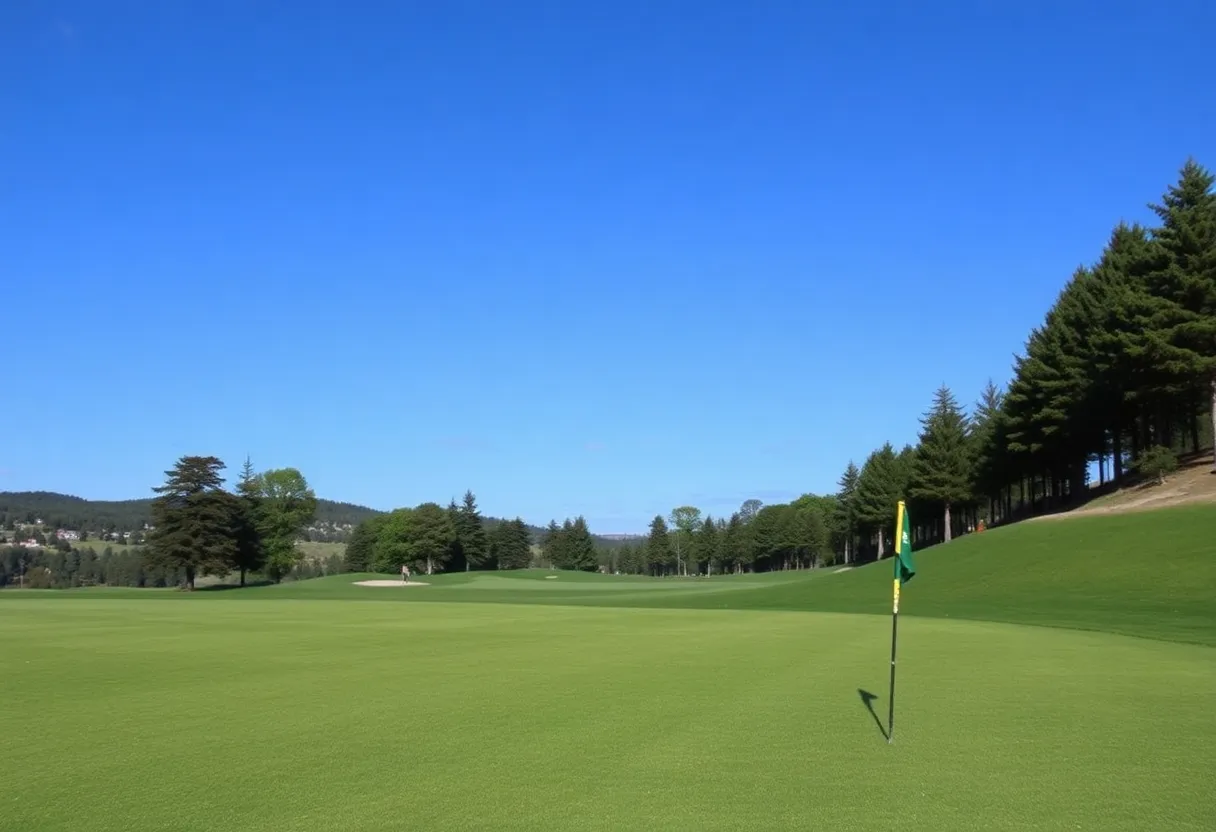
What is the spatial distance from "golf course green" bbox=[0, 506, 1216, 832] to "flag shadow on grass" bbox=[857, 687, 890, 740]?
3.2 inches

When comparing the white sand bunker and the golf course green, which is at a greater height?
the golf course green

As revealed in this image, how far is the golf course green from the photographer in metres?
7.21

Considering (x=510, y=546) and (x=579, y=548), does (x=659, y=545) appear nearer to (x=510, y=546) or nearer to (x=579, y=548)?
(x=579, y=548)

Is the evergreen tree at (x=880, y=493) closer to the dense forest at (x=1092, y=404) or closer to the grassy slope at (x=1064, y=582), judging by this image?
the dense forest at (x=1092, y=404)

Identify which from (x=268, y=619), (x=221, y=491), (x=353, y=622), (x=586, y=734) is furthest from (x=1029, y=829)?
(x=221, y=491)

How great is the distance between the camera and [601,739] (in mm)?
9773

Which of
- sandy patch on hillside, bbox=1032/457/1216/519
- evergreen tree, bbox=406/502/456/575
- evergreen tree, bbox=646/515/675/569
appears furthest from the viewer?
evergreen tree, bbox=646/515/675/569

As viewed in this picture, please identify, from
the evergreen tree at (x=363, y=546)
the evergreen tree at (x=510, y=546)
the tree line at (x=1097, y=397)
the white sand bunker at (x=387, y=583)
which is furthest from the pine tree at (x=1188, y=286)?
the evergreen tree at (x=363, y=546)

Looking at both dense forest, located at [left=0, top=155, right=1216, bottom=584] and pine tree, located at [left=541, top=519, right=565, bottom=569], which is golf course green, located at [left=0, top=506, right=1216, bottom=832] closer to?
dense forest, located at [left=0, top=155, right=1216, bottom=584]

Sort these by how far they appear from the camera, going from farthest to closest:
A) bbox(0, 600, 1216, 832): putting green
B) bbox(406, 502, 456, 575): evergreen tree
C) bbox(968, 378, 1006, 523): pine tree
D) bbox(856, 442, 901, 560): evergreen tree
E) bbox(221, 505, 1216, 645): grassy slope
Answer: bbox(406, 502, 456, 575): evergreen tree → bbox(856, 442, 901, 560): evergreen tree → bbox(968, 378, 1006, 523): pine tree → bbox(221, 505, 1216, 645): grassy slope → bbox(0, 600, 1216, 832): putting green

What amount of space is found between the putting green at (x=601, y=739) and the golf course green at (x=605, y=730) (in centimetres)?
4

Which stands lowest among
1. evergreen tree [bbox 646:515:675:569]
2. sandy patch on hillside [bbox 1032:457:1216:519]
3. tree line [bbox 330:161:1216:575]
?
evergreen tree [bbox 646:515:675:569]

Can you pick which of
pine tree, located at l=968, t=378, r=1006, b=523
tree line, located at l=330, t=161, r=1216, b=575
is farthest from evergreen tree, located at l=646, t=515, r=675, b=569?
pine tree, located at l=968, t=378, r=1006, b=523

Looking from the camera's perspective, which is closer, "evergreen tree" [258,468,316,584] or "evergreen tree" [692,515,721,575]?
"evergreen tree" [258,468,316,584]
